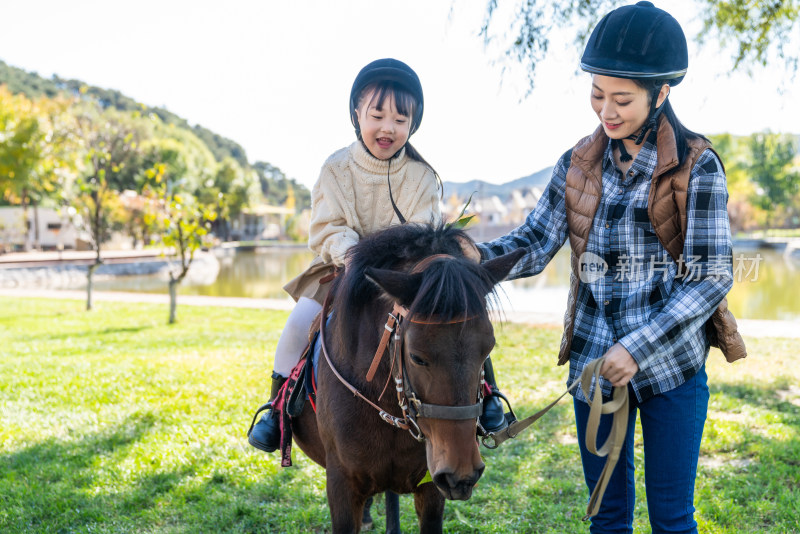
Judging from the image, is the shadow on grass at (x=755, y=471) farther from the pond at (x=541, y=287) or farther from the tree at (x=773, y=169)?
the tree at (x=773, y=169)

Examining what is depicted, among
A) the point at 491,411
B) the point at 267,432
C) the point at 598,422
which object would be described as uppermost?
the point at 598,422

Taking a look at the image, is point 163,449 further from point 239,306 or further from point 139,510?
point 239,306

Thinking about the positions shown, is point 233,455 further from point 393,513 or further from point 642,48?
point 642,48

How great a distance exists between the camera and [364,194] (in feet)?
8.56

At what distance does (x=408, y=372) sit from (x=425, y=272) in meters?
0.31

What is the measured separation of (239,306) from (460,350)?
1140 cm

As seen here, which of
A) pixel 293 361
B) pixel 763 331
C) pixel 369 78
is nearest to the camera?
pixel 369 78

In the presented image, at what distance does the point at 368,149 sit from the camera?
2.60m

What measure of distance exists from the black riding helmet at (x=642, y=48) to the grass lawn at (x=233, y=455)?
2.59 meters

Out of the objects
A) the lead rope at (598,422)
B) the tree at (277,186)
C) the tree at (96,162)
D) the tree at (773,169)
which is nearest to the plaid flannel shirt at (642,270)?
the lead rope at (598,422)

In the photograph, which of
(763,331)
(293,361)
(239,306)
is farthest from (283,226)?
(293,361)

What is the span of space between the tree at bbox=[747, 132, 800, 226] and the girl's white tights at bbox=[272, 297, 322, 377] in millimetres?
44947

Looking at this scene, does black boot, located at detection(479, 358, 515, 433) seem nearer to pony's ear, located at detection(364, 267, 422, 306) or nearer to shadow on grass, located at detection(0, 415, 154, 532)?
pony's ear, located at detection(364, 267, 422, 306)

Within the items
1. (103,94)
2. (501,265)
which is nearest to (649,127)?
(501,265)
